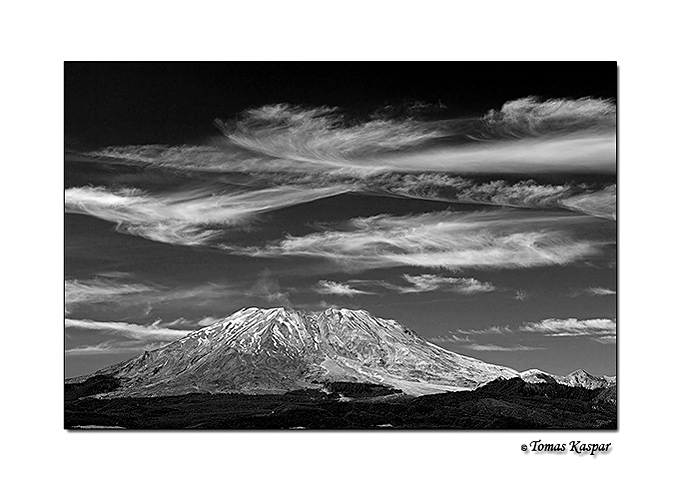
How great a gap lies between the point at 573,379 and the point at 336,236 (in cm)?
160

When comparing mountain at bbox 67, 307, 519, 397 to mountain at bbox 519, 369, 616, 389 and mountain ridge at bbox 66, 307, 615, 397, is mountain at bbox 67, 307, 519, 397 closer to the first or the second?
mountain ridge at bbox 66, 307, 615, 397

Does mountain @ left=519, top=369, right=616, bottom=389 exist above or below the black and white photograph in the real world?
below

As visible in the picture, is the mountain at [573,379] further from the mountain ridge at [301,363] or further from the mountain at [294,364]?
the mountain at [294,364]

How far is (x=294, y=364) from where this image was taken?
5.32 meters

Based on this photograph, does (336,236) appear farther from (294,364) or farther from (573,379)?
(573,379)

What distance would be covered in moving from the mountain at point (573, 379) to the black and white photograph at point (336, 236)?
17 millimetres

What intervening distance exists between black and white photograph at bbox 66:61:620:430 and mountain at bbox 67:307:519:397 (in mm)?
10

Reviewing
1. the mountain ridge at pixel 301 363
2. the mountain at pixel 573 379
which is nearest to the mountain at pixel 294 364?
the mountain ridge at pixel 301 363

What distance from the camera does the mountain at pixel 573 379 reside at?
5.20 metres

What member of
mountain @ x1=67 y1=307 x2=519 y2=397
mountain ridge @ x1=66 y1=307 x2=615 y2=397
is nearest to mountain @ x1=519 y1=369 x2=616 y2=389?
mountain ridge @ x1=66 y1=307 x2=615 y2=397

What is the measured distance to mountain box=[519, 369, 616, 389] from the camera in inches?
205

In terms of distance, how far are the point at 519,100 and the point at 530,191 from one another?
21.0 inches
